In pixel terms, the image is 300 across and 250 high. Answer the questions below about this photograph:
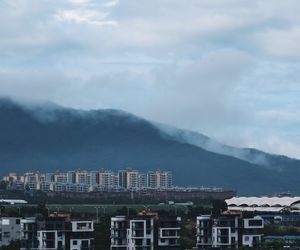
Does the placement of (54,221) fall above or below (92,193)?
below

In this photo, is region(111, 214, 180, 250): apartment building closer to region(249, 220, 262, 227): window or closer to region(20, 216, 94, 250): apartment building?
region(20, 216, 94, 250): apartment building

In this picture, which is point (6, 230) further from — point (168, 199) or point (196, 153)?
point (196, 153)

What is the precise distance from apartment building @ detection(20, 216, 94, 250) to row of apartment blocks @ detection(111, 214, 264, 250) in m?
1.41

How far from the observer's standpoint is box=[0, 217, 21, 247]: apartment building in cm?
3921

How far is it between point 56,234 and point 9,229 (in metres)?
5.10

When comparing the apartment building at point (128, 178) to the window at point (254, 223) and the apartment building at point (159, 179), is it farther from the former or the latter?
the window at point (254, 223)

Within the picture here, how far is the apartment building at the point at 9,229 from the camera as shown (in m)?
39.2

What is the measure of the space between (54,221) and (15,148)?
485 feet

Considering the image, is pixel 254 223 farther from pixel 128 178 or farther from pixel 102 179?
pixel 128 178

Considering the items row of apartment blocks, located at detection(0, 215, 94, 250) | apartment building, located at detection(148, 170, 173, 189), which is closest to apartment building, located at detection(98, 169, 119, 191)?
apartment building, located at detection(148, 170, 173, 189)

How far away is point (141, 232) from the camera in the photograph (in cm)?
3625

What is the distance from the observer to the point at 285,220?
5519 cm

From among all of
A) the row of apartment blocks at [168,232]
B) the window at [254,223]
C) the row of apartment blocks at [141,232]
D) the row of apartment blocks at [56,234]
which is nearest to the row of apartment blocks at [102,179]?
the row of apartment blocks at [141,232]

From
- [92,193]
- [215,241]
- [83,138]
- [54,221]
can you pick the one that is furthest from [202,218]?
[83,138]
